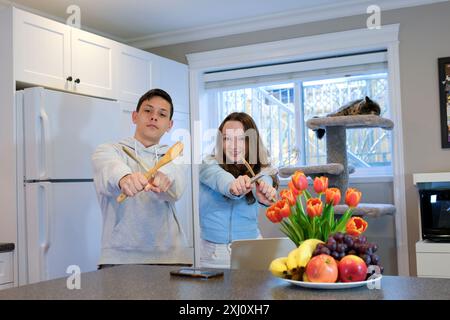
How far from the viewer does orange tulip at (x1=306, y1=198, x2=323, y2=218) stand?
131 cm

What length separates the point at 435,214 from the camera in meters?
2.84

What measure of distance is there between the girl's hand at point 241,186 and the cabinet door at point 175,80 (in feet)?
7.07

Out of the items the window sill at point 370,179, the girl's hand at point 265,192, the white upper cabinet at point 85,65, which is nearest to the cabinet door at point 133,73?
the white upper cabinet at point 85,65

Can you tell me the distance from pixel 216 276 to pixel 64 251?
1.57 metres

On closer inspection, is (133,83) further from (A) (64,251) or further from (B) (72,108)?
(A) (64,251)

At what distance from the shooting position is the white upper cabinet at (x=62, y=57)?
280 centimetres

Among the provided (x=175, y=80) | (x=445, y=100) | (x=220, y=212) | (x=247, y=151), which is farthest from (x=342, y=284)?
(x=175, y=80)

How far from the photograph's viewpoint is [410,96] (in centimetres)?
341

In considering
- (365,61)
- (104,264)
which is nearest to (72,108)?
(104,264)

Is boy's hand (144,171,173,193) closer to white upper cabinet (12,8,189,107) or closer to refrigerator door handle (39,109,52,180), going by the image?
refrigerator door handle (39,109,52,180)

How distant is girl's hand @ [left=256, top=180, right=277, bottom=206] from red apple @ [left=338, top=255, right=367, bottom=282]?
68 cm

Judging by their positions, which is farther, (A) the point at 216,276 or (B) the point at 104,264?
(B) the point at 104,264

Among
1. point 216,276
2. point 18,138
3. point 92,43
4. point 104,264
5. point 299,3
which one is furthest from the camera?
point 299,3

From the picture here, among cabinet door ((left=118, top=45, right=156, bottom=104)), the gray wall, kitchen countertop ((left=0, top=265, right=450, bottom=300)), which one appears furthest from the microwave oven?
cabinet door ((left=118, top=45, right=156, bottom=104))
